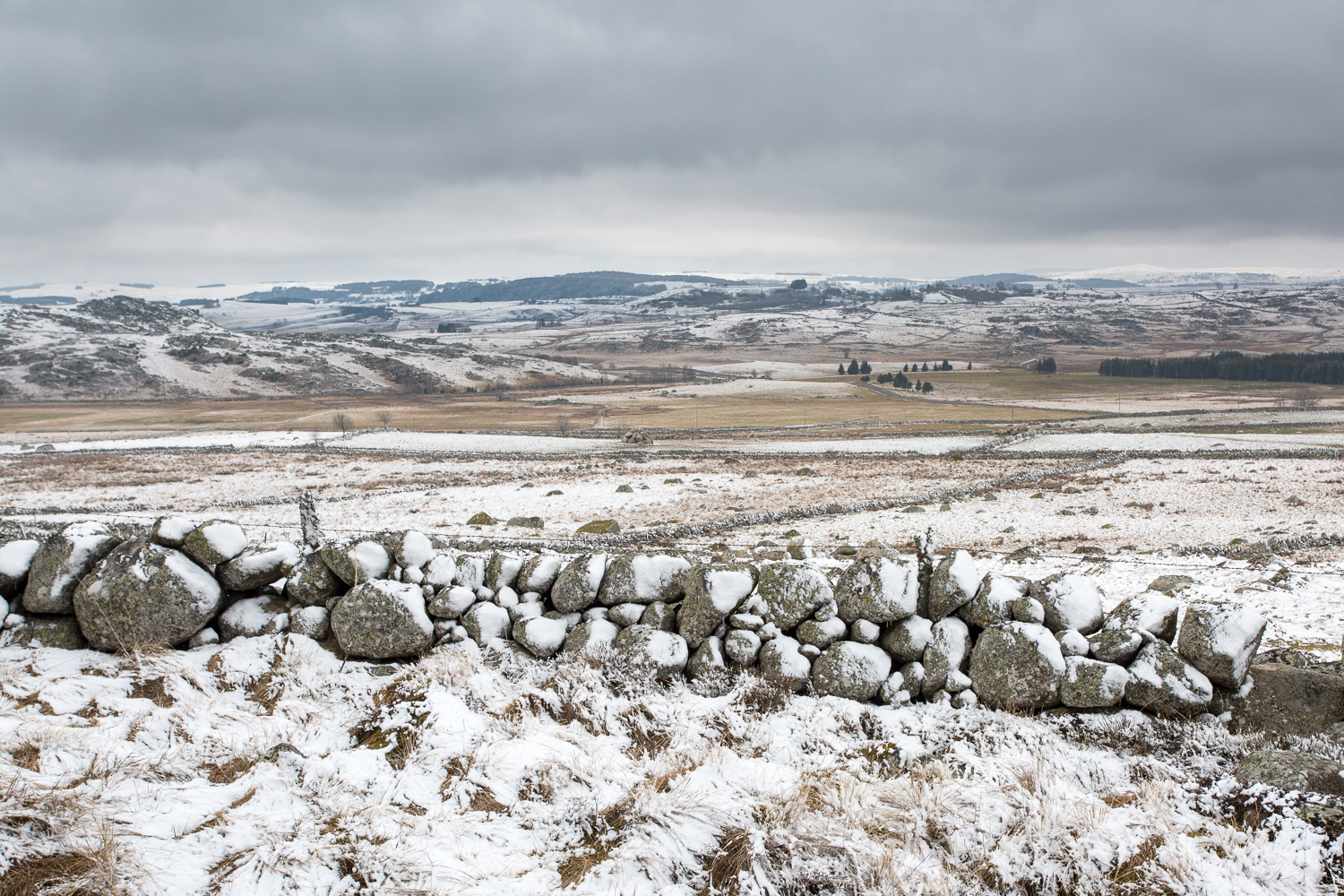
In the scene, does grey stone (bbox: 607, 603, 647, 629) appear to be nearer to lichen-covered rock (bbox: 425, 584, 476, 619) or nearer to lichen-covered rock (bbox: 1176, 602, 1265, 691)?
lichen-covered rock (bbox: 425, 584, 476, 619)

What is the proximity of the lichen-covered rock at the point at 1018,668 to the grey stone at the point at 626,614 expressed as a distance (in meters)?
3.91

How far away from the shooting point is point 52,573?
27.0ft

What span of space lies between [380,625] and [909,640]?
6.30 meters

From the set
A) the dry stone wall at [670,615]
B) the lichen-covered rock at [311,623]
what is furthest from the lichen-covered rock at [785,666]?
the lichen-covered rock at [311,623]

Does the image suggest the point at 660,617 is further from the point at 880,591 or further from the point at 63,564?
the point at 63,564

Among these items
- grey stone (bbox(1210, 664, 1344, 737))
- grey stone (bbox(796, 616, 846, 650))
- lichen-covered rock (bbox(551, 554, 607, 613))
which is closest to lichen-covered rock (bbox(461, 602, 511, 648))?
lichen-covered rock (bbox(551, 554, 607, 613))

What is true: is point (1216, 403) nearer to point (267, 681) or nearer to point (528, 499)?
point (528, 499)

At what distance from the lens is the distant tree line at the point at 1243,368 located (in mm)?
143875

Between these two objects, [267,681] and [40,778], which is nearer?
[40,778]

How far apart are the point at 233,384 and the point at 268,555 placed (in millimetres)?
168719

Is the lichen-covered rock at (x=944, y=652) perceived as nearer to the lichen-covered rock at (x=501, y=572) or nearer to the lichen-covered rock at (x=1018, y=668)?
the lichen-covered rock at (x=1018, y=668)

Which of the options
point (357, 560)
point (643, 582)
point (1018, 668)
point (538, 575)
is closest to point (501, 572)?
point (538, 575)

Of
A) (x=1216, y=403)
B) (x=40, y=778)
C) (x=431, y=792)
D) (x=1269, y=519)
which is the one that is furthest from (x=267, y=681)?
(x=1216, y=403)

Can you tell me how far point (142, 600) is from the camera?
7.93 metres
